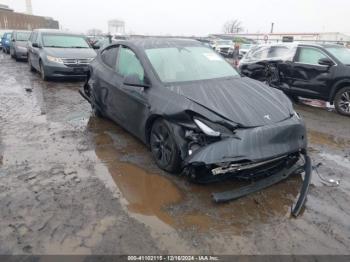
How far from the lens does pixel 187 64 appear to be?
511 cm

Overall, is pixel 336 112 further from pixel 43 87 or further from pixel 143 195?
pixel 43 87

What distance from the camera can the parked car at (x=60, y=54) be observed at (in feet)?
36.3

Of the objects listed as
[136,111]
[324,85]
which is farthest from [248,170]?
[324,85]

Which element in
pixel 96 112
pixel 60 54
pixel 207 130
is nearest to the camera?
pixel 207 130

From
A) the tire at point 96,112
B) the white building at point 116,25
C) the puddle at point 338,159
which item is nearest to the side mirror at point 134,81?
the tire at point 96,112

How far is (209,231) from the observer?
3.21 meters

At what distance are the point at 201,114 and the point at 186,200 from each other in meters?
0.98

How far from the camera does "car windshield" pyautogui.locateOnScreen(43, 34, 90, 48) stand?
11980 mm

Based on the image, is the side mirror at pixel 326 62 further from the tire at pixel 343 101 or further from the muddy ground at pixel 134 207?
the muddy ground at pixel 134 207

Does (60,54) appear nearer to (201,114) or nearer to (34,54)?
(34,54)

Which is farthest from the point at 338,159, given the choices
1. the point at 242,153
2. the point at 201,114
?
the point at 201,114

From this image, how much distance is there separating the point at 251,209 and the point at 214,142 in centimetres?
82

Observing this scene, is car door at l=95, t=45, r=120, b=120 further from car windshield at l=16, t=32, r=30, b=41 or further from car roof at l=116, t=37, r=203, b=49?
car windshield at l=16, t=32, r=30, b=41

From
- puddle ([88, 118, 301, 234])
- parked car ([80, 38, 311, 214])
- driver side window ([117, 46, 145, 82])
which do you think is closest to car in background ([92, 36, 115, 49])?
driver side window ([117, 46, 145, 82])
